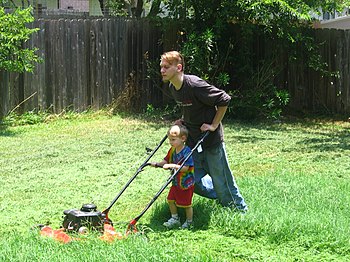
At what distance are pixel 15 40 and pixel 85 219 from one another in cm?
746

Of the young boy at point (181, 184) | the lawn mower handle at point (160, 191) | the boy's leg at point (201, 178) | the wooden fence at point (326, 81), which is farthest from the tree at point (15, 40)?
the lawn mower handle at point (160, 191)

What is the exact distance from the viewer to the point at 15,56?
479 inches

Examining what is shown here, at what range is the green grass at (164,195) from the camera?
→ 490cm

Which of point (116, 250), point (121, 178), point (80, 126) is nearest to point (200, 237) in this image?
point (116, 250)

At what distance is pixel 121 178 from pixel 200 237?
2680mm

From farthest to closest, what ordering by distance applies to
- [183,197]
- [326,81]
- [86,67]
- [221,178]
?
[326,81], [86,67], [221,178], [183,197]

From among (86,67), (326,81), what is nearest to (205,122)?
(86,67)

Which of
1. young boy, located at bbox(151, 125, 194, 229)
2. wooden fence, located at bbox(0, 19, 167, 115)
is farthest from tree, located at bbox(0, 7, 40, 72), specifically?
young boy, located at bbox(151, 125, 194, 229)

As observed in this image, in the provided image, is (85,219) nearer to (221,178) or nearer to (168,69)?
(221,178)

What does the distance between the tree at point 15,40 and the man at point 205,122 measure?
6.38 meters

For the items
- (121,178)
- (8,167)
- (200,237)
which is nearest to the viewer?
(200,237)

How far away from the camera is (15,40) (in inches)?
469

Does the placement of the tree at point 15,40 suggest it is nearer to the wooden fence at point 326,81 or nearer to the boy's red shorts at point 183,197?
the wooden fence at point 326,81

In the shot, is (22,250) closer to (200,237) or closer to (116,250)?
(116,250)
